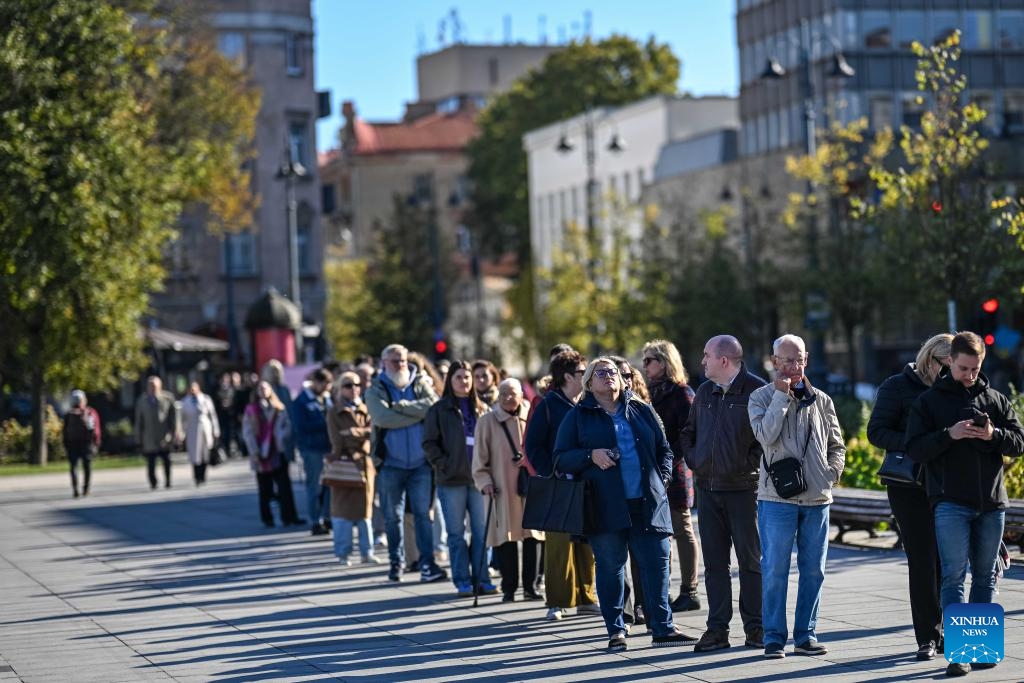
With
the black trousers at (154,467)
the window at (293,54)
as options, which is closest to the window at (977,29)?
the window at (293,54)

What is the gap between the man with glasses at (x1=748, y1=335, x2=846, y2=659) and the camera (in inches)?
470

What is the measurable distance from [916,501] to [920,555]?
312 mm

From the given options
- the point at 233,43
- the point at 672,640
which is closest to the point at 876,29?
the point at 233,43

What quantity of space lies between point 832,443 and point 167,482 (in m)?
22.7

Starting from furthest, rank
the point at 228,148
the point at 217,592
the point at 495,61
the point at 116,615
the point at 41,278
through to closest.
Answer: the point at 495,61 → the point at 228,148 → the point at 41,278 → the point at 217,592 → the point at 116,615

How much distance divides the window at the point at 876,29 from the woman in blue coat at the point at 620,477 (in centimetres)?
5737

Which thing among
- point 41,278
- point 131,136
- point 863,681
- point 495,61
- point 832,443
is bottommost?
point 863,681

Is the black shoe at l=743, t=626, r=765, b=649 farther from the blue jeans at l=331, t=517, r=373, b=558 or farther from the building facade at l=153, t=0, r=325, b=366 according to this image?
the building facade at l=153, t=0, r=325, b=366

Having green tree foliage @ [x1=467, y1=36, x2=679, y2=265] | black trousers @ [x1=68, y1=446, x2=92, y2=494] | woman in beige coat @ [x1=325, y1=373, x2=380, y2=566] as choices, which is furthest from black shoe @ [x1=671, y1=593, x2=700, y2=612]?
green tree foliage @ [x1=467, y1=36, x2=679, y2=265]

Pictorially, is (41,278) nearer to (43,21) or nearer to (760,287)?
(43,21)

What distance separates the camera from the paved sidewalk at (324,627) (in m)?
12.3

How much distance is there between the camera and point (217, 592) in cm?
1786

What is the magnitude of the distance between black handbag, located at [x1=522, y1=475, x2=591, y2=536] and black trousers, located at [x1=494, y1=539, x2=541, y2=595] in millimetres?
2836

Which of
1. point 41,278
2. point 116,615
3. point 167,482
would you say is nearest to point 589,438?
point 116,615
